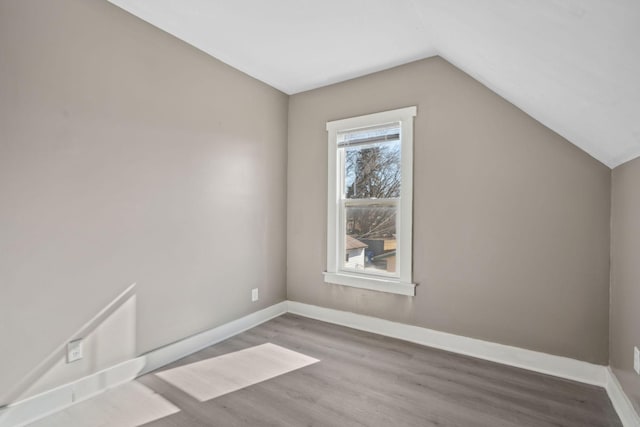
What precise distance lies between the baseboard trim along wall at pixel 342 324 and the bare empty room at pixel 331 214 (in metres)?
0.01

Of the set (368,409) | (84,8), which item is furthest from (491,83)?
(84,8)

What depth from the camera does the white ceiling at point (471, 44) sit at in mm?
1074

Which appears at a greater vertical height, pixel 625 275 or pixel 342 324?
pixel 625 275

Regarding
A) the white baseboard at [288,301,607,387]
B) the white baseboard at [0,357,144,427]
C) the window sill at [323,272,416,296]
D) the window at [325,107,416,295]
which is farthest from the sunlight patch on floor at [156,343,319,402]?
the window at [325,107,416,295]

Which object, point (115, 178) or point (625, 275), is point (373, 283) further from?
point (115, 178)

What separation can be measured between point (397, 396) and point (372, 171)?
200cm

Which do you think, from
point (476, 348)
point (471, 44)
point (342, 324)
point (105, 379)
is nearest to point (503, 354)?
point (476, 348)

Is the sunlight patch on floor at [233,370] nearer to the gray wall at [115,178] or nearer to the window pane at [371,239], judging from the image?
the gray wall at [115,178]

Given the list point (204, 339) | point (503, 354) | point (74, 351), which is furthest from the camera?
point (204, 339)

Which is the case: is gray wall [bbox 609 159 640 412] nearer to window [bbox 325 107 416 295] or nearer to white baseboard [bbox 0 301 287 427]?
window [bbox 325 107 416 295]

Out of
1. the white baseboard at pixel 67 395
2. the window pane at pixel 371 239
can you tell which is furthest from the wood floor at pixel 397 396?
the window pane at pixel 371 239

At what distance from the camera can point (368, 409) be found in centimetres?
188

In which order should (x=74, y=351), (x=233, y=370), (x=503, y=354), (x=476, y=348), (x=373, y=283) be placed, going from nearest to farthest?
(x=74, y=351) < (x=233, y=370) < (x=503, y=354) < (x=476, y=348) < (x=373, y=283)

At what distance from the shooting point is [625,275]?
1.87 m
